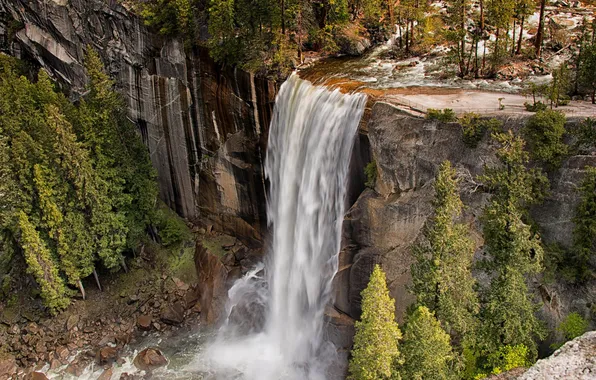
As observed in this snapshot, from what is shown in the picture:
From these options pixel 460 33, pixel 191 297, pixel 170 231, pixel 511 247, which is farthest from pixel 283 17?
pixel 511 247

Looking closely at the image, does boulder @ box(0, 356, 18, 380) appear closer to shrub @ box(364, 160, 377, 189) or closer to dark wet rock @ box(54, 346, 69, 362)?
dark wet rock @ box(54, 346, 69, 362)

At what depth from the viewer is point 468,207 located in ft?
76.1

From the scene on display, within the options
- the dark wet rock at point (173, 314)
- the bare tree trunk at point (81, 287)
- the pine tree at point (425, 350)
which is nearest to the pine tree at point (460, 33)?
the pine tree at point (425, 350)

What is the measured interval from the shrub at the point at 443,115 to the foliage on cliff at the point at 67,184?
74.7ft

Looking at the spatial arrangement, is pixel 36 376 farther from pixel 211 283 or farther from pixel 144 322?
pixel 211 283

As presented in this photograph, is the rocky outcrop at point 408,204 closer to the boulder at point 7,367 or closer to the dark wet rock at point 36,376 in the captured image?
the dark wet rock at point 36,376

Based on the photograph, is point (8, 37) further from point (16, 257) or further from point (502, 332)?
point (502, 332)


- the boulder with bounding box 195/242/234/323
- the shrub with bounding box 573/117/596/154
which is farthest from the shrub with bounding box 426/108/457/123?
the boulder with bounding box 195/242/234/323

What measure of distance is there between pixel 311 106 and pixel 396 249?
9708 mm

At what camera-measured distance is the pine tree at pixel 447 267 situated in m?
19.7

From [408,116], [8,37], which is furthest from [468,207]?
[8,37]

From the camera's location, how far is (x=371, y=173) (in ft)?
90.3

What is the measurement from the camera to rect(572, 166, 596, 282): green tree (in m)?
19.5

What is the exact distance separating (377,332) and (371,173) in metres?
9.62
